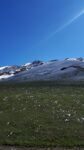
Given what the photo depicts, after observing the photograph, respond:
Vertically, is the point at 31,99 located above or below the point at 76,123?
above

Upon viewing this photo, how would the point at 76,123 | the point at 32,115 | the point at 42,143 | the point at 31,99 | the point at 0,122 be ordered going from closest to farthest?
1. the point at 42,143
2. the point at 76,123
3. the point at 0,122
4. the point at 32,115
5. the point at 31,99

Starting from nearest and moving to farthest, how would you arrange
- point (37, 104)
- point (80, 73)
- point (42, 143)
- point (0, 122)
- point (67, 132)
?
point (42, 143) < point (67, 132) < point (0, 122) < point (37, 104) < point (80, 73)

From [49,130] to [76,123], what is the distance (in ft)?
12.2

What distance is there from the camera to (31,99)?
1918 inches

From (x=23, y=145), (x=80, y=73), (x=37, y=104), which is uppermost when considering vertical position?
(x=80, y=73)

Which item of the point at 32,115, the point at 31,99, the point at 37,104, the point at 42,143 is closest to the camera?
the point at 42,143

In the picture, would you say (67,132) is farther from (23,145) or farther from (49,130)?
(23,145)

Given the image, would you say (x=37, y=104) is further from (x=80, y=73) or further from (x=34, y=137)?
(x=80, y=73)

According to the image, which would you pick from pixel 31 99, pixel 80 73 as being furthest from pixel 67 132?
pixel 80 73

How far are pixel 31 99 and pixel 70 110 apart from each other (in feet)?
36.5

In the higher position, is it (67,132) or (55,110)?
(55,110)

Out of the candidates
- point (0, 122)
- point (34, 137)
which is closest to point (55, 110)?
point (0, 122)

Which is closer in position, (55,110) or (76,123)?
(76,123)

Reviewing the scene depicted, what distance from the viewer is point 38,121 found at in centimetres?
3397
